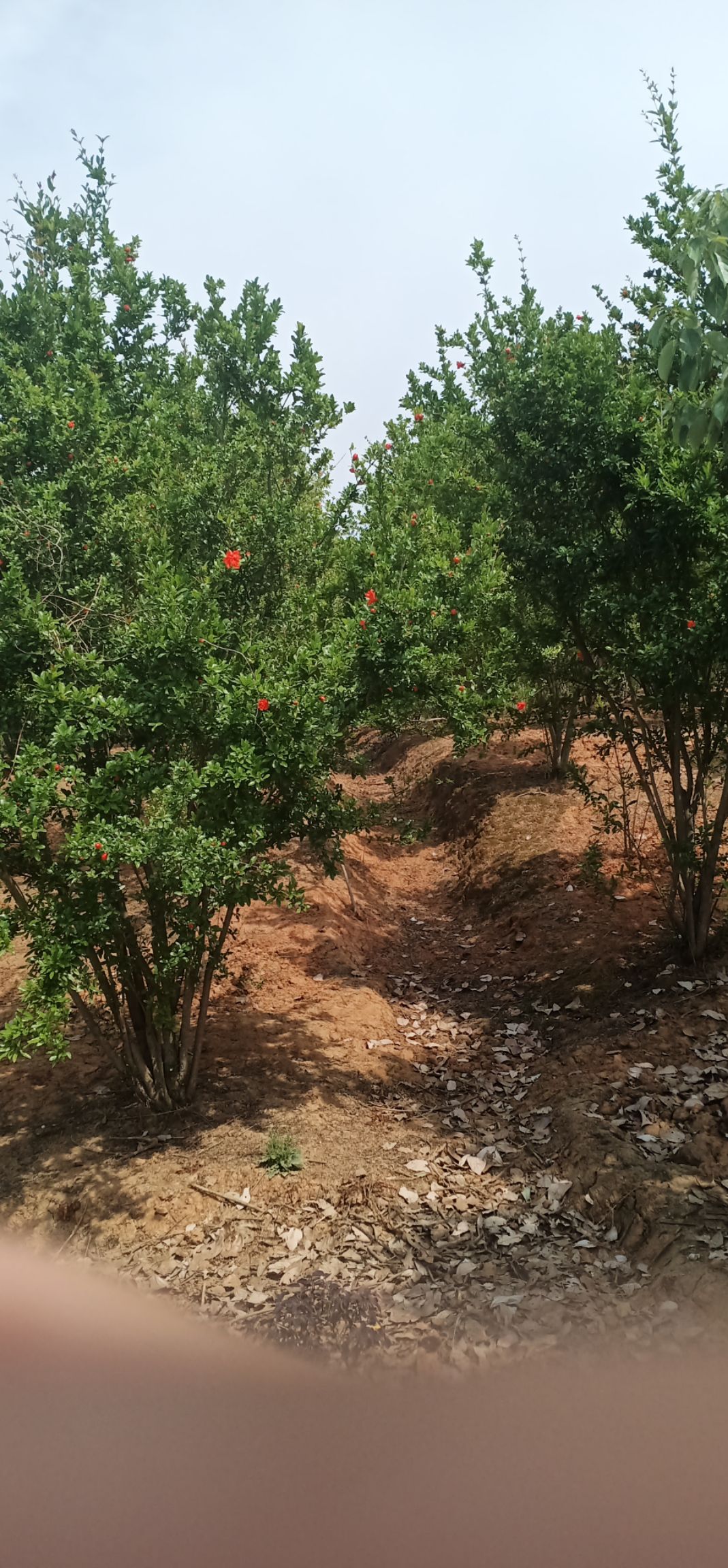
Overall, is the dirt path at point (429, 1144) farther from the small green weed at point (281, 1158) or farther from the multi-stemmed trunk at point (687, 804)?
the multi-stemmed trunk at point (687, 804)

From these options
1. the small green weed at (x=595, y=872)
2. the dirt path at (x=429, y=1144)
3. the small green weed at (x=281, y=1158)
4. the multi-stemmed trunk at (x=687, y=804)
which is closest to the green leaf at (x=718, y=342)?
the dirt path at (x=429, y=1144)

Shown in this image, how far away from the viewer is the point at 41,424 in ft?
21.6

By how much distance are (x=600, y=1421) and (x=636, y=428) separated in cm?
559

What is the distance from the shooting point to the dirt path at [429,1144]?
172 inches

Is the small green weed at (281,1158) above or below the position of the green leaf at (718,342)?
below

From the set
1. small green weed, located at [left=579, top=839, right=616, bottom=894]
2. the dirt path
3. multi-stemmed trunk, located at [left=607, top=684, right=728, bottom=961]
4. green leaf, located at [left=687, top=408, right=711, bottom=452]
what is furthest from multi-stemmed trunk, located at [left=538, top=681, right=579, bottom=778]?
green leaf, located at [left=687, top=408, right=711, bottom=452]

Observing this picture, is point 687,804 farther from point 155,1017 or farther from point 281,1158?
point 155,1017

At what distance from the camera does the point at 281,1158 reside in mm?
5484

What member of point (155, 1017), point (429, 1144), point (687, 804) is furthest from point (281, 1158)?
point (687, 804)

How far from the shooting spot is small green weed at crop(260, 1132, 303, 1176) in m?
5.43

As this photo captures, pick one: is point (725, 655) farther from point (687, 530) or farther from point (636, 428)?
point (636, 428)

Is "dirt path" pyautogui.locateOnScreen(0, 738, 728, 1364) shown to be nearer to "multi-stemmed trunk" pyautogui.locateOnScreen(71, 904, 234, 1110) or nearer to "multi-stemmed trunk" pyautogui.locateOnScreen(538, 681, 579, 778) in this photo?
"multi-stemmed trunk" pyautogui.locateOnScreen(71, 904, 234, 1110)

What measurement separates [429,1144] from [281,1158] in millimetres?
919

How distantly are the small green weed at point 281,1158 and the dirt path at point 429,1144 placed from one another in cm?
7
